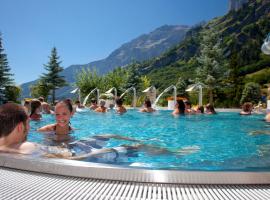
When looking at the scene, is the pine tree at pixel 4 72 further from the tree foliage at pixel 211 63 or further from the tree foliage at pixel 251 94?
the tree foliage at pixel 251 94

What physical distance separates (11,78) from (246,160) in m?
32.1

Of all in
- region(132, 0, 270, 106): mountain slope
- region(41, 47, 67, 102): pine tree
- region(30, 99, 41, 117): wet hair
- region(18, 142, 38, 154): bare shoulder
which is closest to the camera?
region(18, 142, 38, 154): bare shoulder

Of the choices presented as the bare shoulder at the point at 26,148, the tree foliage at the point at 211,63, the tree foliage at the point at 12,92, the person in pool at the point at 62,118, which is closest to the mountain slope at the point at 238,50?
the tree foliage at the point at 211,63

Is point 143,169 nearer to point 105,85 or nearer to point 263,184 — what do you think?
point 263,184

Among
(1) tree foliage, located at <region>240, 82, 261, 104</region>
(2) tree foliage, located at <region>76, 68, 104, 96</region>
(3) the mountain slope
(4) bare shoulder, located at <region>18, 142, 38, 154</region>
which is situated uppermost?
(3) the mountain slope

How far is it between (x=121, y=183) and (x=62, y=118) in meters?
3.40

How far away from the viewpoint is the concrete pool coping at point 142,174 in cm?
210

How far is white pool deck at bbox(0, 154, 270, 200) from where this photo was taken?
189 cm

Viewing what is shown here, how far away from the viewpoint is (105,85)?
32.9 meters

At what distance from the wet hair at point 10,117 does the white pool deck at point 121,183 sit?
536mm

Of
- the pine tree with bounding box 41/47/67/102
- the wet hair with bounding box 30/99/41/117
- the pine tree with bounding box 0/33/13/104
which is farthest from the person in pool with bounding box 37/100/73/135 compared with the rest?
the pine tree with bounding box 41/47/67/102

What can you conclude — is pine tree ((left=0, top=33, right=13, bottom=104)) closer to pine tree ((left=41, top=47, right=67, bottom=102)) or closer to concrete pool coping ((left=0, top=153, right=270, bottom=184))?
pine tree ((left=41, top=47, right=67, bottom=102))

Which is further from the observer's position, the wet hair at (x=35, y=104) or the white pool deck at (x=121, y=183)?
the wet hair at (x=35, y=104)

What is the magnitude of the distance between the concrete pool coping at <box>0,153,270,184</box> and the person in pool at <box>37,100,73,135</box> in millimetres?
2830
